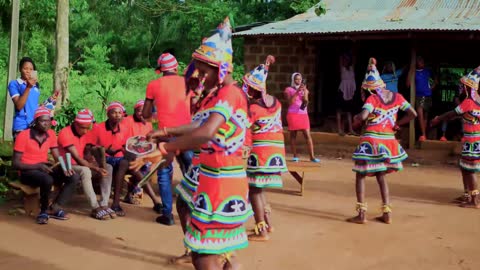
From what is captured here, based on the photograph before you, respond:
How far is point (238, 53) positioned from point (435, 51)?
13.1m

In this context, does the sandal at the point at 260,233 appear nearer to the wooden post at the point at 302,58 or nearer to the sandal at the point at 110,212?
the sandal at the point at 110,212

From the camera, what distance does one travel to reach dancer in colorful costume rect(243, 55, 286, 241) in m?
6.23

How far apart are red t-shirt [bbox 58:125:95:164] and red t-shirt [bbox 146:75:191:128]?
48.0 inches

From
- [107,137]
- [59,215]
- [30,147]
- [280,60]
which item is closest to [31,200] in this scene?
[59,215]

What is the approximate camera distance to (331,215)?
24.6ft

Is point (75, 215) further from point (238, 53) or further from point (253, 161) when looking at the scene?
point (238, 53)

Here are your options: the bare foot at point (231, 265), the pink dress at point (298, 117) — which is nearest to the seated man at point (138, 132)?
the bare foot at point (231, 265)

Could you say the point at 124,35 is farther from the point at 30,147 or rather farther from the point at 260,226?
the point at 260,226

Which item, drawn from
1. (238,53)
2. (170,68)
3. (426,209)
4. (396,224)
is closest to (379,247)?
(396,224)

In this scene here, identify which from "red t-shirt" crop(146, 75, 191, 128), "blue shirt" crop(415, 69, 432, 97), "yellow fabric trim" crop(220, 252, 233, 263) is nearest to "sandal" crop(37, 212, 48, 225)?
"red t-shirt" crop(146, 75, 191, 128)

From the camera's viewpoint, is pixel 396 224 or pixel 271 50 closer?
pixel 396 224

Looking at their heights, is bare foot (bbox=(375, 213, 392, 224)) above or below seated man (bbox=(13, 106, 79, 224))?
below

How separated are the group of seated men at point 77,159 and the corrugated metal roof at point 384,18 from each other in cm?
654

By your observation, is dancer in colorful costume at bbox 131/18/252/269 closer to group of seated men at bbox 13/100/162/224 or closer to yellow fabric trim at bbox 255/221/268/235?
yellow fabric trim at bbox 255/221/268/235
